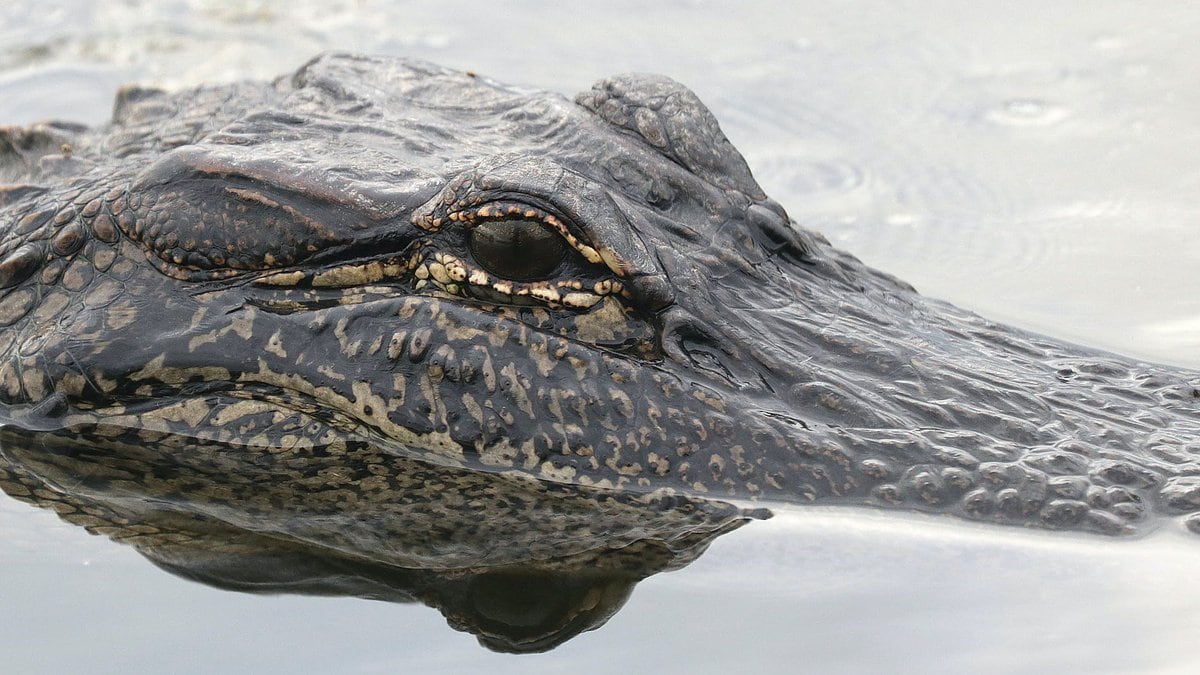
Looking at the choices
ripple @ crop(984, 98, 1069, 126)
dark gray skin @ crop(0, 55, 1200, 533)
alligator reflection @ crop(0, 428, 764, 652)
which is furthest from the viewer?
ripple @ crop(984, 98, 1069, 126)

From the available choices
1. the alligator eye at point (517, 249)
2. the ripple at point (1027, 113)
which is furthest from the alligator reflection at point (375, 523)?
the ripple at point (1027, 113)

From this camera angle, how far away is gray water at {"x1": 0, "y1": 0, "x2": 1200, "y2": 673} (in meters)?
4.27

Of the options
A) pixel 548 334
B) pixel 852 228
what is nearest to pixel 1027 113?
pixel 852 228

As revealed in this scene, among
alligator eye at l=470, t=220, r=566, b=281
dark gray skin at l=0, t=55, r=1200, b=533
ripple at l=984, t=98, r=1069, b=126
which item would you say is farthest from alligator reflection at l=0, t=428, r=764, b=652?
ripple at l=984, t=98, r=1069, b=126

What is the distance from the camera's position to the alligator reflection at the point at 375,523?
4.55 metres

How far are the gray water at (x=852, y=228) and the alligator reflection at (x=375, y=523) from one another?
95mm

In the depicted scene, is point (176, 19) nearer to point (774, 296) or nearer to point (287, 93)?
point (287, 93)

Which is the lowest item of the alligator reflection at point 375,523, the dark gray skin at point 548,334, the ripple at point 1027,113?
the alligator reflection at point 375,523

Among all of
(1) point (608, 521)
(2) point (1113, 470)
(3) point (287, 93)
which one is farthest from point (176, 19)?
(2) point (1113, 470)

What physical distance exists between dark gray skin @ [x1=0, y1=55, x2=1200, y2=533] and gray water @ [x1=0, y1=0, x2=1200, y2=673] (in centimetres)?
26

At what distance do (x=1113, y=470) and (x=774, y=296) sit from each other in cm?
120

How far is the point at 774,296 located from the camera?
5090mm

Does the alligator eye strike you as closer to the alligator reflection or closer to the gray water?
the alligator reflection

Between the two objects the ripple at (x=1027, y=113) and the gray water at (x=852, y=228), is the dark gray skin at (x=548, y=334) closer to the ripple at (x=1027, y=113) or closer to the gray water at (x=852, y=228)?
the gray water at (x=852, y=228)
